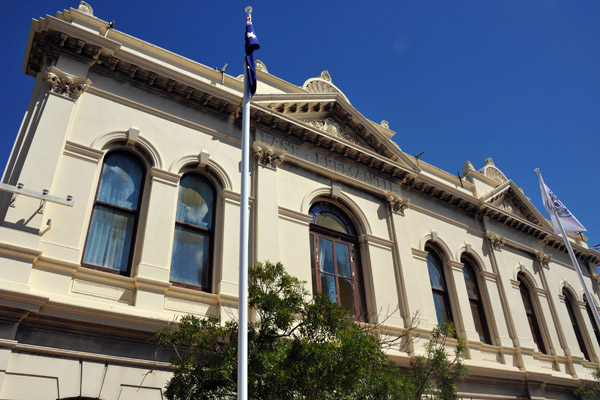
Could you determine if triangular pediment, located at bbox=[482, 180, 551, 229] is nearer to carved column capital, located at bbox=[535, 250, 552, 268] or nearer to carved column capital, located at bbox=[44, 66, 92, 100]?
carved column capital, located at bbox=[535, 250, 552, 268]

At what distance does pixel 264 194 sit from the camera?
1373cm

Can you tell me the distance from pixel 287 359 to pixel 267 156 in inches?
320

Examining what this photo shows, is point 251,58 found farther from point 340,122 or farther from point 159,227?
point 340,122

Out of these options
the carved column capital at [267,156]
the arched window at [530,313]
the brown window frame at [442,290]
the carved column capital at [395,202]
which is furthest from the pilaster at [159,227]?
the arched window at [530,313]

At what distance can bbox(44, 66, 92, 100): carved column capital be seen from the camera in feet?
37.5

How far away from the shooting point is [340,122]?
57.9 feet

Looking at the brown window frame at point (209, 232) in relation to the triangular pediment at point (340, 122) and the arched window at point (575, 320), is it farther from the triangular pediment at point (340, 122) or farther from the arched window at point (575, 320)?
the arched window at point (575, 320)

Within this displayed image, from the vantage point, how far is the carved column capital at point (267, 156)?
14.3 meters

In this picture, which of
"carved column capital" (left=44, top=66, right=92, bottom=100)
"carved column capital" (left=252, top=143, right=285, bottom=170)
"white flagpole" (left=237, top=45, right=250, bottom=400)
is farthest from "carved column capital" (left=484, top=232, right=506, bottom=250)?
"carved column capital" (left=44, top=66, right=92, bottom=100)

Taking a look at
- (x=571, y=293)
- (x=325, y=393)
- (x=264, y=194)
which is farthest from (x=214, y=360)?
(x=571, y=293)

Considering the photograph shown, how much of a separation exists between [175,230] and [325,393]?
6.42 metres

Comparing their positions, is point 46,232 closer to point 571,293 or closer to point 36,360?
point 36,360

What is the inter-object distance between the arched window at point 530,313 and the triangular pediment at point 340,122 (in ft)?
24.7

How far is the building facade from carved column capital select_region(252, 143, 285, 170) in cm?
5
